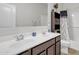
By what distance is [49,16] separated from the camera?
3.84 ft

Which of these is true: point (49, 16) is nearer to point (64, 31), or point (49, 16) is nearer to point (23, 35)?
point (64, 31)

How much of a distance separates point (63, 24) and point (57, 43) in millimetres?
251

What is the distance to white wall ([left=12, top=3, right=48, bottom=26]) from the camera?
1020mm

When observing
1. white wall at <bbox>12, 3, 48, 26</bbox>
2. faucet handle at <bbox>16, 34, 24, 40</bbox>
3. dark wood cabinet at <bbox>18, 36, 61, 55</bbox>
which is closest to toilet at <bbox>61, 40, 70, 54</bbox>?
dark wood cabinet at <bbox>18, 36, 61, 55</bbox>

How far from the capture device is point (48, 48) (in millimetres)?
1110

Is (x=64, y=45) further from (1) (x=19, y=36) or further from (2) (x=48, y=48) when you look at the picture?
(1) (x=19, y=36)

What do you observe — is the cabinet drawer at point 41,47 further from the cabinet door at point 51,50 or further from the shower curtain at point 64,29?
the shower curtain at point 64,29

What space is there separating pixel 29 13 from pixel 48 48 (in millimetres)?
490

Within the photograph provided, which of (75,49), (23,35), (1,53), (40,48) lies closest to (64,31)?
(75,49)

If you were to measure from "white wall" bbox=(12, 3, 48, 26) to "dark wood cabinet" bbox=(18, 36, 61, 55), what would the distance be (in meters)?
0.27

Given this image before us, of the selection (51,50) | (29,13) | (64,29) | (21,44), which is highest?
(29,13)

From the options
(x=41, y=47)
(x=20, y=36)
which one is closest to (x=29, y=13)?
(x=20, y=36)
